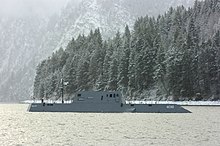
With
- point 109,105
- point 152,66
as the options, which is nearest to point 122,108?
point 109,105

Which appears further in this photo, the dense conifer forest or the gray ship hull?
the dense conifer forest

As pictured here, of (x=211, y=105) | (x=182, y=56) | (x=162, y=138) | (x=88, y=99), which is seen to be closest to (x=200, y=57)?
(x=182, y=56)

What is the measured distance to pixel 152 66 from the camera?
158 m

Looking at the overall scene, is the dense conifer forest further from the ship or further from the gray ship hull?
the ship

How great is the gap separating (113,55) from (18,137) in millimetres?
116535

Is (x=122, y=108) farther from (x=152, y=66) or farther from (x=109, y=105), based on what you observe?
(x=152, y=66)

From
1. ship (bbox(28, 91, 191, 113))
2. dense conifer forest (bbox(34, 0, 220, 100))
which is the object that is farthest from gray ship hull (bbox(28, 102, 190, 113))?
dense conifer forest (bbox(34, 0, 220, 100))

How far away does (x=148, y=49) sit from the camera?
160 metres

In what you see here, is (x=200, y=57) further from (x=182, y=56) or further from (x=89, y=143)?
(x=89, y=143)

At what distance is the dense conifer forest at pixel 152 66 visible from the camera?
14438 centimetres

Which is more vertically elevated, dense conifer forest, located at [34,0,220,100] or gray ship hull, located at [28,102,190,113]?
dense conifer forest, located at [34,0,220,100]

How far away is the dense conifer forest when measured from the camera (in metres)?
144

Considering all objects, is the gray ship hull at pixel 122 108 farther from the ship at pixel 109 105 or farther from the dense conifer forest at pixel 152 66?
the dense conifer forest at pixel 152 66

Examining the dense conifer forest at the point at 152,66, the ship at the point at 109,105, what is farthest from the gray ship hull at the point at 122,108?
the dense conifer forest at the point at 152,66
